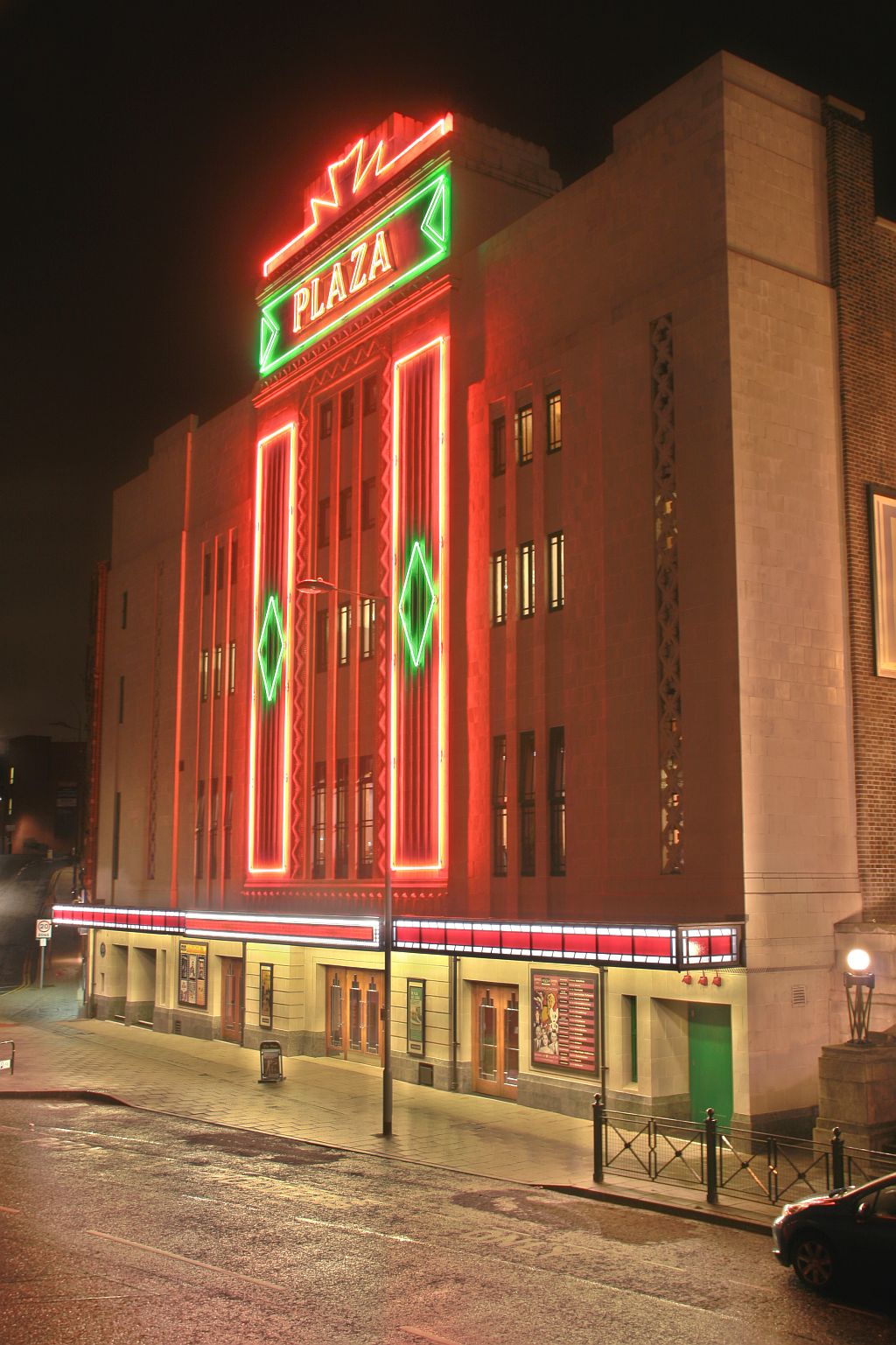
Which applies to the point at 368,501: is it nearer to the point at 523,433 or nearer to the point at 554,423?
the point at 523,433

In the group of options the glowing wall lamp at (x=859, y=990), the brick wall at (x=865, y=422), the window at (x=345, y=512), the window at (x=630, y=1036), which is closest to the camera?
the glowing wall lamp at (x=859, y=990)

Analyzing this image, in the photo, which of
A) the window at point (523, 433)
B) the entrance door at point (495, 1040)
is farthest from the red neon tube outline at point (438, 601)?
the entrance door at point (495, 1040)

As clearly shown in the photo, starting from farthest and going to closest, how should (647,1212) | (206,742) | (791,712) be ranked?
(206,742), (791,712), (647,1212)

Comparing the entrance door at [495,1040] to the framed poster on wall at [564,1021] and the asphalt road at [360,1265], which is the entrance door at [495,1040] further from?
the asphalt road at [360,1265]

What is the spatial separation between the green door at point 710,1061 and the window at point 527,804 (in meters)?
5.33

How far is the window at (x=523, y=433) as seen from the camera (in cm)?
2790

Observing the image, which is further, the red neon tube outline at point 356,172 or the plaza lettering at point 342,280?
the plaza lettering at point 342,280

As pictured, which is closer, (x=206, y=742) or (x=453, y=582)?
(x=453, y=582)

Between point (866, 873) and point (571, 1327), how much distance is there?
1364 cm

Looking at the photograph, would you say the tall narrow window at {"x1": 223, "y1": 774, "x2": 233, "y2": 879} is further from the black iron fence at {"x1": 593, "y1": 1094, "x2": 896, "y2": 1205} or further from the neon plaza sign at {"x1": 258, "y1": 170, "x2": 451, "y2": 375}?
the black iron fence at {"x1": 593, "y1": 1094, "x2": 896, "y2": 1205}

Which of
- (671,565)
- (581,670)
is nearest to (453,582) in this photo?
(581,670)

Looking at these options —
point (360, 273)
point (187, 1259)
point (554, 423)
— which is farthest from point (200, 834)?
point (187, 1259)

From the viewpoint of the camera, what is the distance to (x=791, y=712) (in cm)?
Answer: 2233

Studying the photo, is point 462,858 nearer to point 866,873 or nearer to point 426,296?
point 866,873
